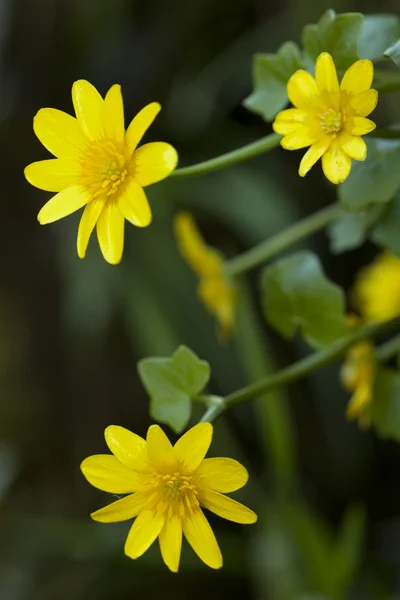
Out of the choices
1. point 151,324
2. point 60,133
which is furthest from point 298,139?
point 151,324

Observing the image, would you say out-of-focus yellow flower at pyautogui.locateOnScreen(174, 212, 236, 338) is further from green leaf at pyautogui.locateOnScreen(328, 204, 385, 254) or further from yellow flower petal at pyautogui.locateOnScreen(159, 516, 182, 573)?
yellow flower petal at pyautogui.locateOnScreen(159, 516, 182, 573)

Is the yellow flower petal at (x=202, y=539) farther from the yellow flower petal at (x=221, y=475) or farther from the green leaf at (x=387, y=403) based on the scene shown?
the green leaf at (x=387, y=403)

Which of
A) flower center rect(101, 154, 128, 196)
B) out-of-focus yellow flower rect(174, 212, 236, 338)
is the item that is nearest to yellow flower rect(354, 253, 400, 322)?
out-of-focus yellow flower rect(174, 212, 236, 338)

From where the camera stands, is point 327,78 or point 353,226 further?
point 353,226

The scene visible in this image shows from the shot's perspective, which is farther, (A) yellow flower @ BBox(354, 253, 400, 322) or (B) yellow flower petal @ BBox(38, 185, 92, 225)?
(A) yellow flower @ BBox(354, 253, 400, 322)

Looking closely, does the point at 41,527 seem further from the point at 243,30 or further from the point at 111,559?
the point at 243,30

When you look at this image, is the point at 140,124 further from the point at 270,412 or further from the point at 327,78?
the point at 270,412

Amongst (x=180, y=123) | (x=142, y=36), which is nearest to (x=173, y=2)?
(x=142, y=36)
